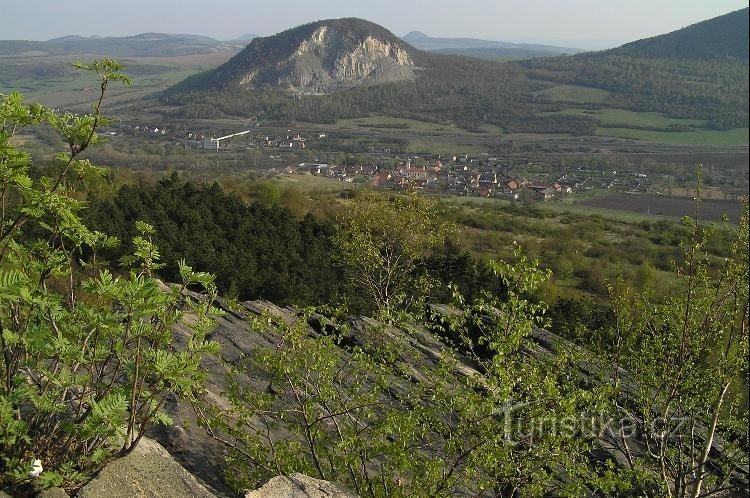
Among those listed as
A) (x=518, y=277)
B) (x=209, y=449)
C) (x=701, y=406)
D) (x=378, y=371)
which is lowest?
(x=701, y=406)

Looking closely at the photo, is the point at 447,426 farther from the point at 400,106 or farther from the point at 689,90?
the point at 689,90

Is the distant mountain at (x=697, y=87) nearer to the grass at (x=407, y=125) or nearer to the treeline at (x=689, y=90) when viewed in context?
the treeline at (x=689, y=90)

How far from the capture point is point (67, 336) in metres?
5.93

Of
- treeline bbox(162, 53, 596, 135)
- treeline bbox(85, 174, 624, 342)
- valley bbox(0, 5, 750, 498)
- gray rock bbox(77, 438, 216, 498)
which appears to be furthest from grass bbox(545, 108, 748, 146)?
gray rock bbox(77, 438, 216, 498)

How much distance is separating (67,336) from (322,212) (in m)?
39.8

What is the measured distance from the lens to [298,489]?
23.7ft

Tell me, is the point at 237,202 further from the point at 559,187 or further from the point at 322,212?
the point at 559,187

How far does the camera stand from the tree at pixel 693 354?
30.8ft

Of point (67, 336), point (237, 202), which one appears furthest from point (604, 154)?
point (67, 336)

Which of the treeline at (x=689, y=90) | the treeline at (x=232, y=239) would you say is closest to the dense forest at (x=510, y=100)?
the treeline at (x=689, y=90)

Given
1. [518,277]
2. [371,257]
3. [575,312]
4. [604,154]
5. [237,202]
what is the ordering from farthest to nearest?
1. [604,154]
2. [237,202]
3. [575,312]
4. [371,257]
5. [518,277]

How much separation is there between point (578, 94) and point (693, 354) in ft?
644

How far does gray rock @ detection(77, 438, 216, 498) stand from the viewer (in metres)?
5.93

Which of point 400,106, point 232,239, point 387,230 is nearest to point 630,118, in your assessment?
point 400,106
